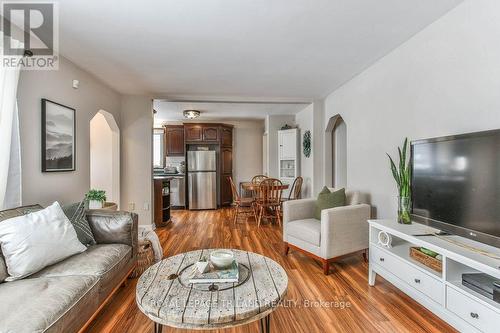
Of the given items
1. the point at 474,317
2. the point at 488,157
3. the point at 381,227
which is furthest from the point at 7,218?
the point at 488,157

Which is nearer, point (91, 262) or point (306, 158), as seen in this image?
point (91, 262)

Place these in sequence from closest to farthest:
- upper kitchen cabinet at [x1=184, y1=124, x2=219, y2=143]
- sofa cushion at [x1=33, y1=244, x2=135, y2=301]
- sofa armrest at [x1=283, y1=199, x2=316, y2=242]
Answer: sofa cushion at [x1=33, y1=244, x2=135, y2=301]
sofa armrest at [x1=283, y1=199, x2=316, y2=242]
upper kitchen cabinet at [x1=184, y1=124, x2=219, y2=143]

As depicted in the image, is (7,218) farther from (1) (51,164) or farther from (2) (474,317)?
(2) (474,317)

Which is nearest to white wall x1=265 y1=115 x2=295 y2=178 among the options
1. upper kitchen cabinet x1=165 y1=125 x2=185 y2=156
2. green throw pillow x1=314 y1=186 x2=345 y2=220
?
upper kitchen cabinet x1=165 y1=125 x2=185 y2=156

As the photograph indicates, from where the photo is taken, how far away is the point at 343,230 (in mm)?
2658

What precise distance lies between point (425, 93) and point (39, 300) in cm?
318

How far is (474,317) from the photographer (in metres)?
1.42

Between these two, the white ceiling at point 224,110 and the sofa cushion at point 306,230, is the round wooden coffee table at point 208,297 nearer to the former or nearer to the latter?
the sofa cushion at point 306,230

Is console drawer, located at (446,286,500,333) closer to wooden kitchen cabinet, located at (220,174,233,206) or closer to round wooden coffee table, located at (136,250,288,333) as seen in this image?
round wooden coffee table, located at (136,250,288,333)

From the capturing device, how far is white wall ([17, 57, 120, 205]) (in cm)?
228

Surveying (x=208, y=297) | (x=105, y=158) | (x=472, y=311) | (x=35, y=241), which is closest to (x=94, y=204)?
(x=35, y=241)

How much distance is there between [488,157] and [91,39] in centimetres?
328

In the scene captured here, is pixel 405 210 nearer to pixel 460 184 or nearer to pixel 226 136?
pixel 460 184

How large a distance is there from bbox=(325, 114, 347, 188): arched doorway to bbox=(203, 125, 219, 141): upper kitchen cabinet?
2991 mm
